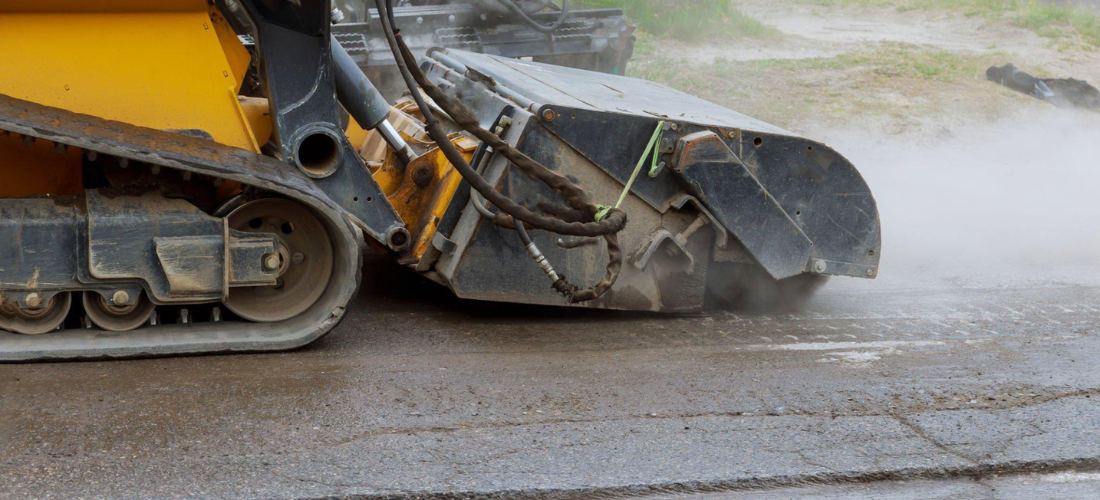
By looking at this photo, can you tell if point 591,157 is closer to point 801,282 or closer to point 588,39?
point 801,282

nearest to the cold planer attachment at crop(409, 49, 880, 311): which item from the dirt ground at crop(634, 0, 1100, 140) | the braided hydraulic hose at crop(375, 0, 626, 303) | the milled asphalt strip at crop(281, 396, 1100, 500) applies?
the braided hydraulic hose at crop(375, 0, 626, 303)

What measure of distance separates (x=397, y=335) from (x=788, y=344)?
168cm

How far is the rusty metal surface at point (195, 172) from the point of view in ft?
12.2

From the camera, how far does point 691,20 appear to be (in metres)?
15.1

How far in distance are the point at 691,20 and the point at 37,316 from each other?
40.2 feet

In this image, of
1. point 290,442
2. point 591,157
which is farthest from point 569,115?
point 290,442

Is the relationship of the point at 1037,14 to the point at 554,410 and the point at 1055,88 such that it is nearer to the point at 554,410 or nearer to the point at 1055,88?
the point at 1055,88

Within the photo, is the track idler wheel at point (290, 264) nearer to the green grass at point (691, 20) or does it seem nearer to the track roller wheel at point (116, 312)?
the track roller wheel at point (116, 312)

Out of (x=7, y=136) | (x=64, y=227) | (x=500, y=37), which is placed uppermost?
(x=500, y=37)

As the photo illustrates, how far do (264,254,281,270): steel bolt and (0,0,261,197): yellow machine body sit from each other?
46cm

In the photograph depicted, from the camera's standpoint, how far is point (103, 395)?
360 centimetres

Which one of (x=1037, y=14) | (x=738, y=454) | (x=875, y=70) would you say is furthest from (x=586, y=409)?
(x=1037, y=14)

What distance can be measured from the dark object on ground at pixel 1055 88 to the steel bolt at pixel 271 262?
10.4 m

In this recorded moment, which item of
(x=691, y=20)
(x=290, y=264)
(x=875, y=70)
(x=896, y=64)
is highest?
(x=691, y=20)
